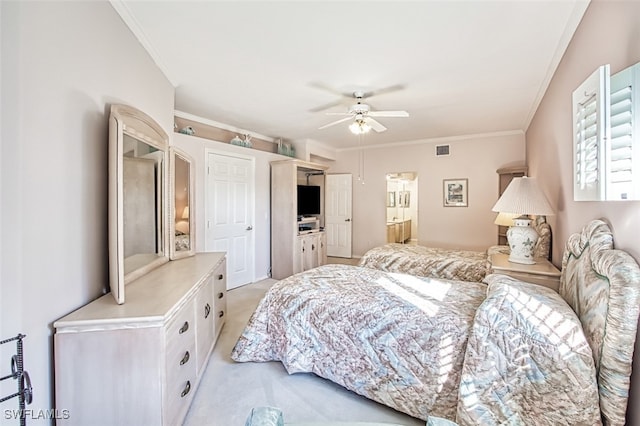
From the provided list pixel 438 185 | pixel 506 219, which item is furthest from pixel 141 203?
pixel 438 185

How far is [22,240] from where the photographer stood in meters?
1.18

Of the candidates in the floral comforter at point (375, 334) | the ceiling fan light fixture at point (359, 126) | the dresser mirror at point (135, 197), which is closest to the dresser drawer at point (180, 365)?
the dresser mirror at point (135, 197)

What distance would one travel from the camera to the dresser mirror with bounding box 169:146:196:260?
2.75 meters

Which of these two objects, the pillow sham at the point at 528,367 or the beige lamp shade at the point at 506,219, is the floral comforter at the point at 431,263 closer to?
the beige lamp shade at the point at 506,219

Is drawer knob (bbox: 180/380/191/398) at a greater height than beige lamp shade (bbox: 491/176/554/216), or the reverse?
beige lamp shade (bbox: 491/176/554/216)

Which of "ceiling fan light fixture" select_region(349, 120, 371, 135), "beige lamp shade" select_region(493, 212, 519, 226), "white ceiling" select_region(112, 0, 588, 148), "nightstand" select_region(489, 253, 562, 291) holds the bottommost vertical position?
"nightstand" select_region(489, 253, 562, 291)

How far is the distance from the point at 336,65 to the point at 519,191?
201 cm

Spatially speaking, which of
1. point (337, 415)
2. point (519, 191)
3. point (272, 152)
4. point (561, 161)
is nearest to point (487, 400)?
point (337, 415)

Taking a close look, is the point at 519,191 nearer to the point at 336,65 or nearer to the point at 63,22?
the point at 336,65

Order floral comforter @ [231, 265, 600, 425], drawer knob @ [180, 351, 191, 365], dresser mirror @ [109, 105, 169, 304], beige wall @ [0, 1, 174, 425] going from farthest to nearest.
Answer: drawer knob @ [180, 351, 191, 365], dresser mirror @ [109, 105, 169, 304], floral comforter @ [231, 265, 600, 425], beige wall @ [0, 1, 174, 425]

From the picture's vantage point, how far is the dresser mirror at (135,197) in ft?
5.37

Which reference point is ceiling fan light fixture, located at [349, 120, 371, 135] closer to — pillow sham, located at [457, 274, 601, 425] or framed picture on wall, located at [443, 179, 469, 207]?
pillow sham, located at [457, 274, 601, 425]

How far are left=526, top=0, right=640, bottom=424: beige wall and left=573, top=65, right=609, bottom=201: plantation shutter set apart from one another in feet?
0.50

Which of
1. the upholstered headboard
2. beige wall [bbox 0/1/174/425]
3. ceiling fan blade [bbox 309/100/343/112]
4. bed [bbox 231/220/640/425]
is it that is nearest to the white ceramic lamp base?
bed [bbox 231/220/640/425]
